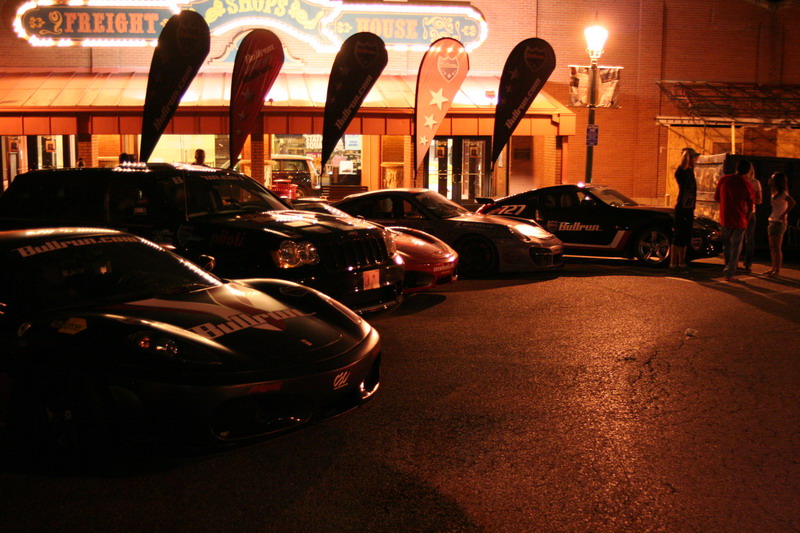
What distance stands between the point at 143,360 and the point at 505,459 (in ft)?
6.72

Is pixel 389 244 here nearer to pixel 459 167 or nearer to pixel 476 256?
pixel 476 256

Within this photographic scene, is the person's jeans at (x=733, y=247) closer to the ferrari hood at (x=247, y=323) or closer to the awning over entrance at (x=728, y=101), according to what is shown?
the ferrari hood at (x=247, y=323)

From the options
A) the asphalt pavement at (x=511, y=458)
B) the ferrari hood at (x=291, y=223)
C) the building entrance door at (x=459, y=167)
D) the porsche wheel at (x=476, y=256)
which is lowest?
the asphalt pavement at (x=511, y=458)

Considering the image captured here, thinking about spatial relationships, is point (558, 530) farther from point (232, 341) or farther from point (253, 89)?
point (253, 89)

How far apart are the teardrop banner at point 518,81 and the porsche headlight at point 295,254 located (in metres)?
9.55

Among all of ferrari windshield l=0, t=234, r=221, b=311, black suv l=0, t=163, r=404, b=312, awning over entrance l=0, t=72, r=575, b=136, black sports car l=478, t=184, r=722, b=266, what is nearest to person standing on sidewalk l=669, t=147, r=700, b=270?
black sports car l=478, t=184, r=722, b=266

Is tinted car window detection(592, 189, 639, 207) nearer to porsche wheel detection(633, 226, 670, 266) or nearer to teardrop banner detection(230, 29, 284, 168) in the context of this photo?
porsche wheel detection(633, 226, 670, 266)

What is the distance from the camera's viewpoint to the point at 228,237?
8219 millimetres

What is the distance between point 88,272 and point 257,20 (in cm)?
2029

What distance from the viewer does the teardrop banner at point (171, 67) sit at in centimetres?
1535

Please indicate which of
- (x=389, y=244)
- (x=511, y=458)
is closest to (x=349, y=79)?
(x=389, y=244)

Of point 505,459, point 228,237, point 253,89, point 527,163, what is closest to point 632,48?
point 527,163

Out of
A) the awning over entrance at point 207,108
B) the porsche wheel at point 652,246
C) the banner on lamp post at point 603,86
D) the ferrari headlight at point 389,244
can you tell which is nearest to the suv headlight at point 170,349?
the ferrari headlight at point 389,244

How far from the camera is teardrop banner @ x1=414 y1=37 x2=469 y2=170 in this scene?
55.8 feet
